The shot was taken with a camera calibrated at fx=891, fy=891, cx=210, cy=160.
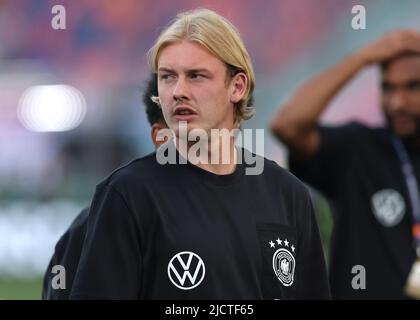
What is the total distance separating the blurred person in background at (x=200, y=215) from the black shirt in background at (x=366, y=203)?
2.03 metres

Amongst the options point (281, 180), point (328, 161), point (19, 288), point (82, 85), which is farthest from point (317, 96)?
point (82, 85)

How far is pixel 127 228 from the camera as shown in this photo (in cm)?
194

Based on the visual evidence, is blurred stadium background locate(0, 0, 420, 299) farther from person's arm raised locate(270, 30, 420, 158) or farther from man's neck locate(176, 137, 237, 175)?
man's neck locate(176, 137, 237, 175)

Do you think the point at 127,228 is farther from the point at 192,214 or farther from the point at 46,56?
the point at 46,56

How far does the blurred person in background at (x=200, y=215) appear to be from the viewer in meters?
1.94

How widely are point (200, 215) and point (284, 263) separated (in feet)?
0.77

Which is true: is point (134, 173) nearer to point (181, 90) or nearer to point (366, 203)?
point (181, 90)

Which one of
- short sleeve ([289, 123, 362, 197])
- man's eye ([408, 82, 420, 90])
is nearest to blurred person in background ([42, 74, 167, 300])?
short sleeve ([289, 123, 362, 197])

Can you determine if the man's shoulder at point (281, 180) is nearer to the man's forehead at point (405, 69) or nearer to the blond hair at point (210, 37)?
the blond hair at point (210, 37)

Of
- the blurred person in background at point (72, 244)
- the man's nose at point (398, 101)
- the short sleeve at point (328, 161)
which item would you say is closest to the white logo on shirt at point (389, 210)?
the short sleeve at point (328, 161)

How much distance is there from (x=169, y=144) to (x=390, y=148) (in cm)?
253

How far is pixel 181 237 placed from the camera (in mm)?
1953
